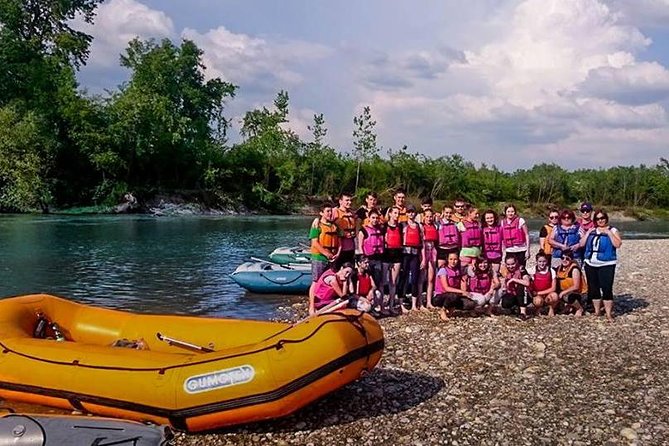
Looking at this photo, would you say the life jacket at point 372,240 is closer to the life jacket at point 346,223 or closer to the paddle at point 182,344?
the life jacket at point 346,223

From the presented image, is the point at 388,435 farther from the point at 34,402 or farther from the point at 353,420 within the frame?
the point at 34,402

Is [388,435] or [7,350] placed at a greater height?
[7,350]

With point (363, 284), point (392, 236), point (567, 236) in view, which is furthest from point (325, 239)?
point (567, 236)

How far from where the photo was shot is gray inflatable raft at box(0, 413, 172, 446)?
362 cm

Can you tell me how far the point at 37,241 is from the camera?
20234mm

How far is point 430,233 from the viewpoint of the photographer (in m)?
8.61

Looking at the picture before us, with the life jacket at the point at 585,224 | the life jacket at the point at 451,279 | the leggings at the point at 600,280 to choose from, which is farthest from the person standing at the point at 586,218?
the life jacket at the point at 451,279

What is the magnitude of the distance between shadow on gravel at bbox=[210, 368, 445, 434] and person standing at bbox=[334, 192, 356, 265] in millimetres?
2397

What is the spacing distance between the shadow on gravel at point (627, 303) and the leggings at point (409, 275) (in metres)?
2.74

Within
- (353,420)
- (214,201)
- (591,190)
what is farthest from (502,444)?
(591,190)

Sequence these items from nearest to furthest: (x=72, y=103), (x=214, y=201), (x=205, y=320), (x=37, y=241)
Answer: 1. (x=205, y=320)
2. (x=37, y=241)
3. (x=72, y=103)
4. (x=214, y=201)

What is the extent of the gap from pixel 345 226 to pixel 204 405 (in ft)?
13.2

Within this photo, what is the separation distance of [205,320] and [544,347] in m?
3.50

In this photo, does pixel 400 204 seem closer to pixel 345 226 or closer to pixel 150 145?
pixel 345 226
